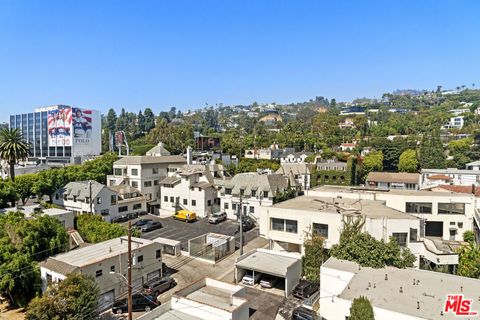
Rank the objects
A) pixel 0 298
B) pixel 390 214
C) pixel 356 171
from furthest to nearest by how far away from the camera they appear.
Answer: pixel 356 171
pixel 390 214
pixel 0 298

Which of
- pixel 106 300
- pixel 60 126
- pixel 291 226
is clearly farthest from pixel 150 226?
pixel 60 126

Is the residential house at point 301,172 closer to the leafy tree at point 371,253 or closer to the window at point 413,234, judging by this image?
the window at point 413,234

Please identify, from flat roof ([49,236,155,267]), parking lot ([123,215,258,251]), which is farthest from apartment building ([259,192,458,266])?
flat roof ([49,236,155,267])

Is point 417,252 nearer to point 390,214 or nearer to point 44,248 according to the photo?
point 390,214

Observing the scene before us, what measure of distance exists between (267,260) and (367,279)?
9360 mm

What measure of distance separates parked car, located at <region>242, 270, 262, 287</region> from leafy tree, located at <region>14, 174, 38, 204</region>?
3737 centimetres

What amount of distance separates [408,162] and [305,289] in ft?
235

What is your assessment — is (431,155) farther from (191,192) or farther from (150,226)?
(150,226)

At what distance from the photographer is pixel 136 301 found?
2267 centimetres

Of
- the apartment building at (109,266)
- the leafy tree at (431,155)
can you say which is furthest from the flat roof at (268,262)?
the leafy tree at (431,155)

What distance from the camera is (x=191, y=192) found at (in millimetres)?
49312

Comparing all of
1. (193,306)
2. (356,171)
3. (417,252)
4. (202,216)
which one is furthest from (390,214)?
(356,171)

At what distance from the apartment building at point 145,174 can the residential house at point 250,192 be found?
1285 cm

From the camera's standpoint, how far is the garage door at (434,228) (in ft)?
122
